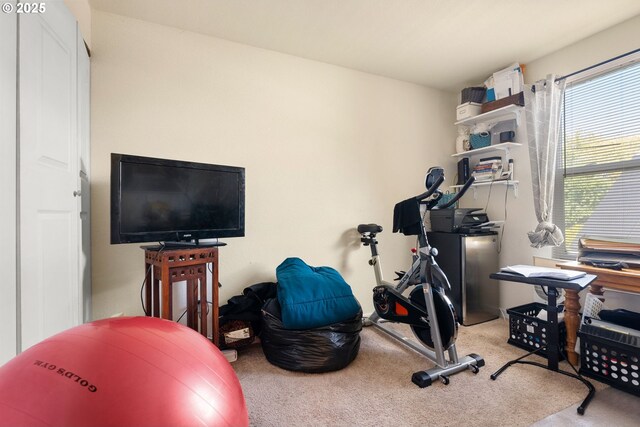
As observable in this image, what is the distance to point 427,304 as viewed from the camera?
1931 mm

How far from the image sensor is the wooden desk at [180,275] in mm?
1746

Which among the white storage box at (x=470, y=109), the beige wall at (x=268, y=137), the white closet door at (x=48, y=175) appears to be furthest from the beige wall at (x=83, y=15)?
the white storage box at (x=470, y=109)

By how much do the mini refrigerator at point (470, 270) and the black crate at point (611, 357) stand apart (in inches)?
38.3

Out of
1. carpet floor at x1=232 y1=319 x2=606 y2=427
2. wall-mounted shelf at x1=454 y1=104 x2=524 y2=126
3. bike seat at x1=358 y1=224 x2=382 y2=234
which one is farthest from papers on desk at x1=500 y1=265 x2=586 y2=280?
wall-mounted shelf at x1=454 y1=104 x2=524 y2=126

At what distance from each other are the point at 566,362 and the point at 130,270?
315cm

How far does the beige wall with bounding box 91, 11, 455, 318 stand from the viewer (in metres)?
2.13

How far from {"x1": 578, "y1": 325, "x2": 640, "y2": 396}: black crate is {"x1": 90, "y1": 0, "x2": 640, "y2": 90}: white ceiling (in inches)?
86.0

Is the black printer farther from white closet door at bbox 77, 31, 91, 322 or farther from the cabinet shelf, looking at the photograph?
white closet door at bbox 77, 31, 91, 322

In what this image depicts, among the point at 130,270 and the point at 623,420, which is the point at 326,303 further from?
the point at 623,420

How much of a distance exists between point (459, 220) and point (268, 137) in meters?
1.95

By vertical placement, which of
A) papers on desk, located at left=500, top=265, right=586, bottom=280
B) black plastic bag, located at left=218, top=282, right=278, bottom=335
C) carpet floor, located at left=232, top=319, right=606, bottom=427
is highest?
papers on desk, located at left=500, top=265, right=586, bottom=280

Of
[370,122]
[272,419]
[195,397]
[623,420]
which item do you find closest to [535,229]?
[623,420]

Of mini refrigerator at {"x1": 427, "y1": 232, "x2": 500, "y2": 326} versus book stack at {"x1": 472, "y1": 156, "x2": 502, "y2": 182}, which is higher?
book stack at {"x1": 472, "y1": 156, "x2": 502, "y2": 182}

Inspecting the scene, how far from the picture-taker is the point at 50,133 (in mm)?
1362
